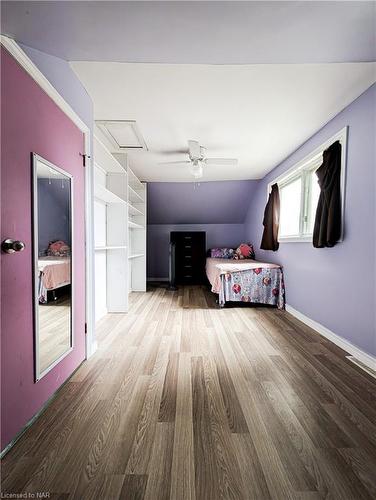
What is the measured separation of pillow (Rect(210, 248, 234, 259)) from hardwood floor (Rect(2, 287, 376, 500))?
374cm

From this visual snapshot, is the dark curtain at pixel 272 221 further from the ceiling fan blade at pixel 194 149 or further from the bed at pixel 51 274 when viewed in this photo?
the bed at pixel 51 274

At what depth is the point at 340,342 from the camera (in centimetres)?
226

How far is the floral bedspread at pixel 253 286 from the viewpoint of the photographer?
11.9 ft

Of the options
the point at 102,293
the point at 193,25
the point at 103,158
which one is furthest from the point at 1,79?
the point at 102,293

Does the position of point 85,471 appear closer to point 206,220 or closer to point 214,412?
point 214,412

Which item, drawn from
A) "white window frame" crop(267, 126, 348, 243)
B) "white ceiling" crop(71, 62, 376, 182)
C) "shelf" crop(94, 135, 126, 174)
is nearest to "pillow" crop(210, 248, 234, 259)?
"white window frame" crop(267, 126, 348, 243)

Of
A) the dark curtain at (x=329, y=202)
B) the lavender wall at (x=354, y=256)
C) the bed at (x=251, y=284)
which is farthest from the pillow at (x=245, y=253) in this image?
the dark curtain at (x=329, y=202)

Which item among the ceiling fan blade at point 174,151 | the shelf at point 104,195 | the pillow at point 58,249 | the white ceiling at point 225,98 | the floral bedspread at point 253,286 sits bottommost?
the floral bedspread at point 253,286

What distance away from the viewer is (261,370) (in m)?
1.83

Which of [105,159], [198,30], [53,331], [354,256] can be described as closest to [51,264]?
[53,331]

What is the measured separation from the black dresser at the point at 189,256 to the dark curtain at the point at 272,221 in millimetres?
2035

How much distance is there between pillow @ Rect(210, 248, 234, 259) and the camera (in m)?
5.92

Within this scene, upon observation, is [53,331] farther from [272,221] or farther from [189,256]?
[189,256]

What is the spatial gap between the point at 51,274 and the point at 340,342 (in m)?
2.52
